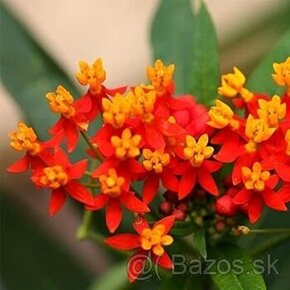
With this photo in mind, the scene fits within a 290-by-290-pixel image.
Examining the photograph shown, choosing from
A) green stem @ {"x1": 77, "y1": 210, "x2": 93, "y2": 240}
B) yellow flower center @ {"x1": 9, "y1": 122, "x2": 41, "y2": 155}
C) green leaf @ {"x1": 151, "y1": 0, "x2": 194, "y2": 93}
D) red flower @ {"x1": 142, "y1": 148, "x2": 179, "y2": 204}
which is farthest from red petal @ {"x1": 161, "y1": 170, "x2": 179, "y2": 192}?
green leaf @ {"x1": 151, "y1": 0, "x2": 194, "y2": 93}

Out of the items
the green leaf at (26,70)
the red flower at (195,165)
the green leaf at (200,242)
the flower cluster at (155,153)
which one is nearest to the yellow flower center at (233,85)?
the flower cluster at (155,153)

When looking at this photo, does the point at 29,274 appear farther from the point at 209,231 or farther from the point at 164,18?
the point at 209,231

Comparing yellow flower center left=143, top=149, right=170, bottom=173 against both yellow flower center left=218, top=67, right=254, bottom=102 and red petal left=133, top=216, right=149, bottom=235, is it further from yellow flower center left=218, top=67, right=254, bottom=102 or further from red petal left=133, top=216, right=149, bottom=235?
yellow flower center left=218, top=67, right=254, bottom=102

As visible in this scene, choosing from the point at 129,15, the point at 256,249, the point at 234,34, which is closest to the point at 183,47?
the point at 256,249

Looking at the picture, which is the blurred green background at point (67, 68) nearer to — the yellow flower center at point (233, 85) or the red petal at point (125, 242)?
the yellow flower center at point (233, 85)

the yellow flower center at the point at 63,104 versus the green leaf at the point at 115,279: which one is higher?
the yellow flower center at the point at 63,104

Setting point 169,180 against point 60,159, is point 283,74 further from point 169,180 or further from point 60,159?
point 60,159
